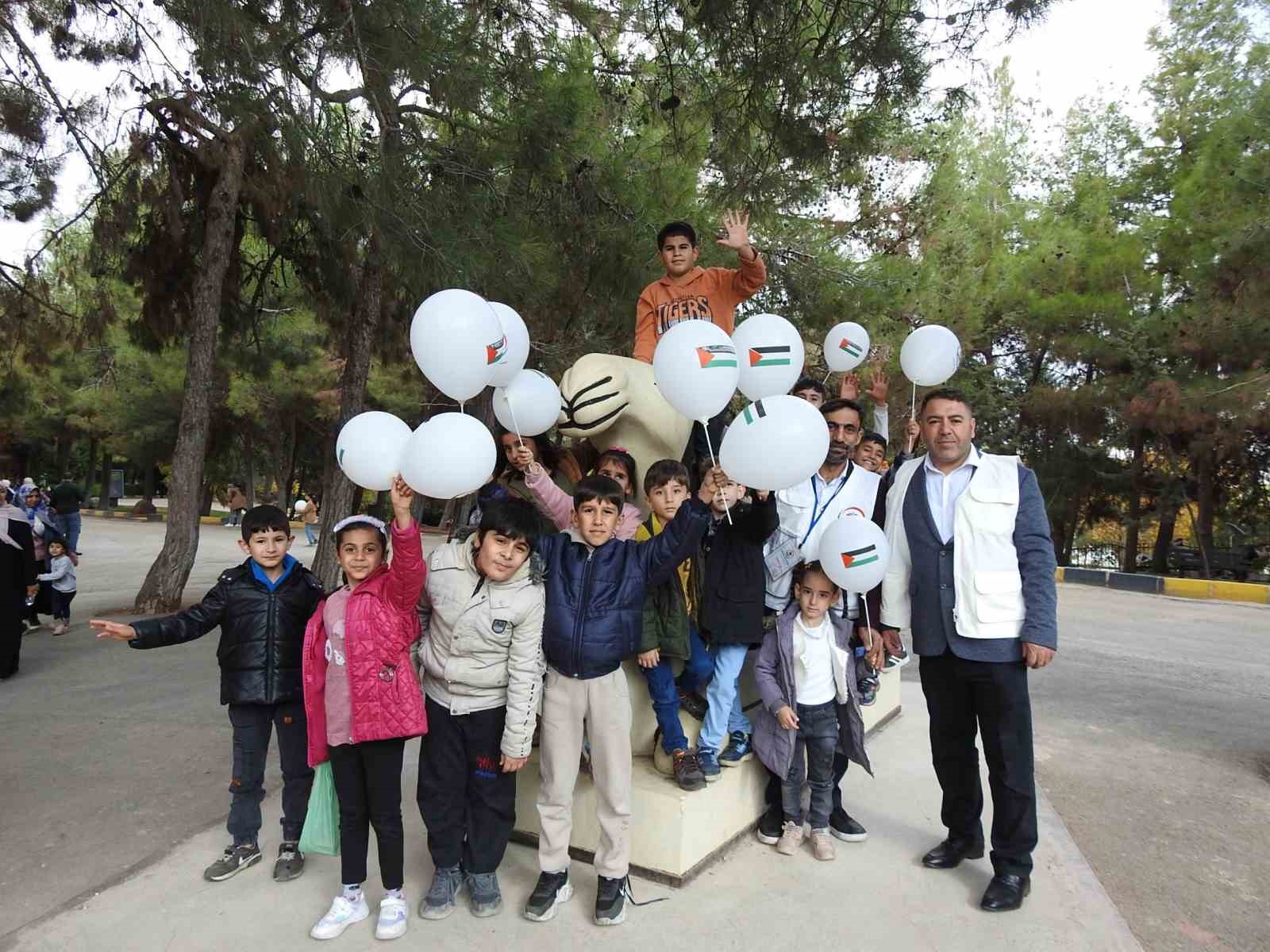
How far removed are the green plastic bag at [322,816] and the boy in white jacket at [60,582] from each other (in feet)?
19.6

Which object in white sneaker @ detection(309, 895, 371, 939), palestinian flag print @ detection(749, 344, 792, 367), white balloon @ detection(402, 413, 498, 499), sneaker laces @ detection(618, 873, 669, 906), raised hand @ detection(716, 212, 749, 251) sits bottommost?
white sneaker @ detection(309, 895, 371, 939)

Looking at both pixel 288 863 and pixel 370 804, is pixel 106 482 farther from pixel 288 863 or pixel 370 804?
pixel 370 804

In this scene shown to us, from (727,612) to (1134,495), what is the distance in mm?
16963

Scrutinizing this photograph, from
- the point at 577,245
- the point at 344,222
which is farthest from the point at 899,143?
the point at 344,222

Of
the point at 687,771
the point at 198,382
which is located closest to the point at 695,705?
the point at 687,771

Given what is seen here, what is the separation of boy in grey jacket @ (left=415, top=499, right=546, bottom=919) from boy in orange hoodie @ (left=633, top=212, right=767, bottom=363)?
1365 millimetres

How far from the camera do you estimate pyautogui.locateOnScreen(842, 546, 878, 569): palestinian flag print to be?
9.39ft

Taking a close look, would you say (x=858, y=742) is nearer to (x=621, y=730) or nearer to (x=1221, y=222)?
(x=621, y=730)

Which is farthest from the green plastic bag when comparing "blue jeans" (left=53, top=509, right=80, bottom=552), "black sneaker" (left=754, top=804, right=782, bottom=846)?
"blue jeans" (left=53, top=509, right=80, bottom=552)

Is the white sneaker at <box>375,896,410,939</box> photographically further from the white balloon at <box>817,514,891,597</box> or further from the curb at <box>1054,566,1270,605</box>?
the curb at <box>1054,566,1270,605</box>

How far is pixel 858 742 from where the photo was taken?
124 inches

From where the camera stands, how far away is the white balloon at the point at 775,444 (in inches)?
97.6

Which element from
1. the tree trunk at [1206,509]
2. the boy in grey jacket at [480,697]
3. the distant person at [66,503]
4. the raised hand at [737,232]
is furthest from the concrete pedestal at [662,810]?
the tree trunk at [1206,509]

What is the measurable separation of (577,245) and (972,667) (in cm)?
540
